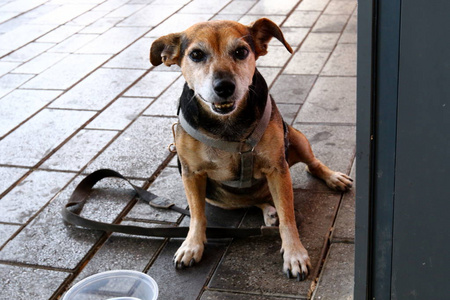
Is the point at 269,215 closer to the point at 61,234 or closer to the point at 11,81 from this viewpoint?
the point at 61,234

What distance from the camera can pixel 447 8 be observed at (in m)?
1.91

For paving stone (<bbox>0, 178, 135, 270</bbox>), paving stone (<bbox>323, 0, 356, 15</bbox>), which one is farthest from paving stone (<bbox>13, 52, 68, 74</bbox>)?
paving stone (<bbox>323, 0, 356, 15</bbox>)

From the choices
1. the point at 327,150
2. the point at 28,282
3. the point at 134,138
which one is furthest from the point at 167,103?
the point at 28,282

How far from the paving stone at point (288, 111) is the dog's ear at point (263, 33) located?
1505 mm

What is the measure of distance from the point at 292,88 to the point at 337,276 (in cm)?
245

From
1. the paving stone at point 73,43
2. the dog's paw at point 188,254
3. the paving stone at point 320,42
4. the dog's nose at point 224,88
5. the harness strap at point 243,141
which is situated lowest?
the paving stone at point 320,42

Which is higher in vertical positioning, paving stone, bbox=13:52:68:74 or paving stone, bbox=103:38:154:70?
paving stone, bbox=13:52:68:74

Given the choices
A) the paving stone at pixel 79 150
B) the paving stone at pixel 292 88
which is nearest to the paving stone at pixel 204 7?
the paving stone at pixel 292 88

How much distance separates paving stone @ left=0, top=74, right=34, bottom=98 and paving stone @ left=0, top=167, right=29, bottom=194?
1.49 m

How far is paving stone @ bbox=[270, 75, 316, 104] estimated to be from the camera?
16.5 ft

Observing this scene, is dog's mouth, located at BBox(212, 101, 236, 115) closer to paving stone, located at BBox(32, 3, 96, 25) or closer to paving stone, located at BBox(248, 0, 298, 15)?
paving stone, located at BBox(248, 0, 298, 15)

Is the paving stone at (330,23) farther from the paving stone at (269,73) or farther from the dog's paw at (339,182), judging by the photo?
the dog's paw at (339,182)

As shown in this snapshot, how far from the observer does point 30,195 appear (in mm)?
4023

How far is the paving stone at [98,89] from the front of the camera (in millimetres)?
5320
